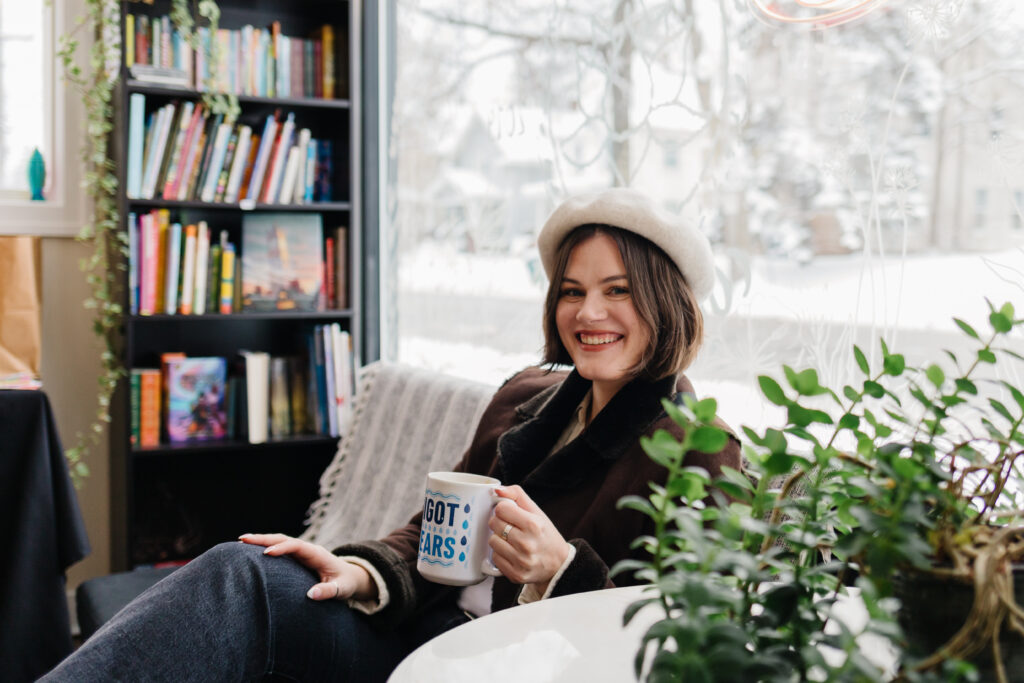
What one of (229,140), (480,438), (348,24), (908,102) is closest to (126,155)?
(229,140)

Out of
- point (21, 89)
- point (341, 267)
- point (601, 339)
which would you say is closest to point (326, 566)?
point (601, 339)

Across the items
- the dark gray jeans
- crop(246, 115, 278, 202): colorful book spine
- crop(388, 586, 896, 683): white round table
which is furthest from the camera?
crop(246, 115, 278, 202): colorful book spine

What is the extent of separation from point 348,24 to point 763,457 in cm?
272

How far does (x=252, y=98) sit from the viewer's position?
2719 millimetres

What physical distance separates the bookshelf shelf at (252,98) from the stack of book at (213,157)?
0.10 ft

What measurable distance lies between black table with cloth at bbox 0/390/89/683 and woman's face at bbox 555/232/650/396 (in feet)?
5.03

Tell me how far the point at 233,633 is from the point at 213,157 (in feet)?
6.00

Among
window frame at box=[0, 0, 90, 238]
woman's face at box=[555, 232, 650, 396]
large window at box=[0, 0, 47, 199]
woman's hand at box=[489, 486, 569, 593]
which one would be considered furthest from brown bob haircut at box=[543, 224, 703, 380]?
large window at box=[0, 0, 47, 199]

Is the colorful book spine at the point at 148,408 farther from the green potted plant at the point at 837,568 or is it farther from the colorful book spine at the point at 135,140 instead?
the green potted plant at the point at 837,568

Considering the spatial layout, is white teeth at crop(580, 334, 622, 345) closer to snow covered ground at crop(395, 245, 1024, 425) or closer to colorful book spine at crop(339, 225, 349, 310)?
snow covered ground at crop(395, 245, 1024, 425)

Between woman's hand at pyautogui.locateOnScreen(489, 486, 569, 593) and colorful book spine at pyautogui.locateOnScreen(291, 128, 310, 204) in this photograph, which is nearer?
woman's hand at pyautogui.locateOnScreen(489, 486, 569, 593)

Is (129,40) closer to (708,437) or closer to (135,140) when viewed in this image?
(135,140)

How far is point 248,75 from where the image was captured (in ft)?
9.16

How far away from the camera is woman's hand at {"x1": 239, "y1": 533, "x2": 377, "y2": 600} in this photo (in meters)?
1.34
